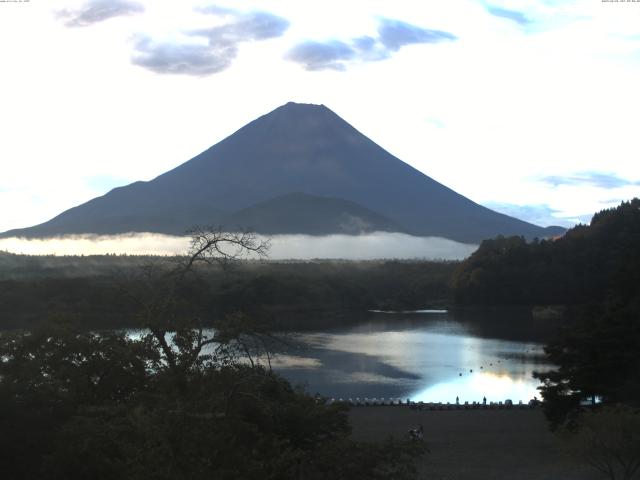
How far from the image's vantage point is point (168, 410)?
576cm

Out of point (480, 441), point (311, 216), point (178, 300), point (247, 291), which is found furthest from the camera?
point (311, 216)

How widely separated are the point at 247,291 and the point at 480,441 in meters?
31.9

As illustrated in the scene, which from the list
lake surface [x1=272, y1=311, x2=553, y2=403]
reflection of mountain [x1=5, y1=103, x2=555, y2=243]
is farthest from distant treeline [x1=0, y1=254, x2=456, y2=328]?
reflection of mountain [x1=5, y1=103, x2=555, y2=243]

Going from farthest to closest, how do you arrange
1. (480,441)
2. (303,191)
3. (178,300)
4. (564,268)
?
(303,191), (564,268), (480,441), (178,300)

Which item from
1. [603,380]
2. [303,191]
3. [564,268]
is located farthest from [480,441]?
[303,191]

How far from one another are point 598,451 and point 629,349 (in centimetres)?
408

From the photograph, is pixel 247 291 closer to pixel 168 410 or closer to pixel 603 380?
pixel 603 380

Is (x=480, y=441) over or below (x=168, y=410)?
below

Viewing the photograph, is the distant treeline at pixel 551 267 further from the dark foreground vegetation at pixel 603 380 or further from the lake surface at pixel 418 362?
the dark foreground vegetation at pixel 603 380

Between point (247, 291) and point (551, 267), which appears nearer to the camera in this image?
point (247, 291)

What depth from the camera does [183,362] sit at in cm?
696

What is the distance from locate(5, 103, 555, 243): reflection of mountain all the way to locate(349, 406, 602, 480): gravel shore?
8504cm

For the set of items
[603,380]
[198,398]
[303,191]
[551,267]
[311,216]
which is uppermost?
[303,191]

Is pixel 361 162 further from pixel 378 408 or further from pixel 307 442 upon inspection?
pixel 307 442
